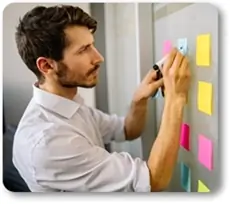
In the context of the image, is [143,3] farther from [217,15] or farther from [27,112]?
[27,112]

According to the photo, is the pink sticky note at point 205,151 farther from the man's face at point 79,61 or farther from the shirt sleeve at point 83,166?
the man's face at point 79,61

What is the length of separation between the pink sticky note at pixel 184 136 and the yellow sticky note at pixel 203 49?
0.17 meters

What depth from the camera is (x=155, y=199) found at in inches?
49.6

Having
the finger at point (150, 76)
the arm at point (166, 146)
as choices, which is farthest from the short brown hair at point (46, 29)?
the arm at point (166, 146)

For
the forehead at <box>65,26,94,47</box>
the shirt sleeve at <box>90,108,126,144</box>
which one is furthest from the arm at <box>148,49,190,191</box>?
the forehead at <box>65,26,94,47</box>

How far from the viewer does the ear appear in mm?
1216

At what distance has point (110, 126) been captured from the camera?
127 cm

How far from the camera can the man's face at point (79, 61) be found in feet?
3.98

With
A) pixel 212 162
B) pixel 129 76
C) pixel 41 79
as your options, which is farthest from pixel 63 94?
pixel 212 162

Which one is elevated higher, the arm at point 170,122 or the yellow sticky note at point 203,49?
the yellow sticky note at point 203,49

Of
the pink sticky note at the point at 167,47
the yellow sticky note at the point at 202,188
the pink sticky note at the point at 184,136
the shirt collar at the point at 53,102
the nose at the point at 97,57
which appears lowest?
the yellow sticky note at the point at 202,188

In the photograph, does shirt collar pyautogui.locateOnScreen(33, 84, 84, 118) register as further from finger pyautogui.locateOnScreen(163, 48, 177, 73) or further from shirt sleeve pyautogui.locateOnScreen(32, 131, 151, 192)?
finger pyautogui.locateOnScreen(163, 48, 177, 73)

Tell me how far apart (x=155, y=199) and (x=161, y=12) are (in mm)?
513

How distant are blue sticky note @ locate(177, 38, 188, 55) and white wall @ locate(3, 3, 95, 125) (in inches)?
10.2
